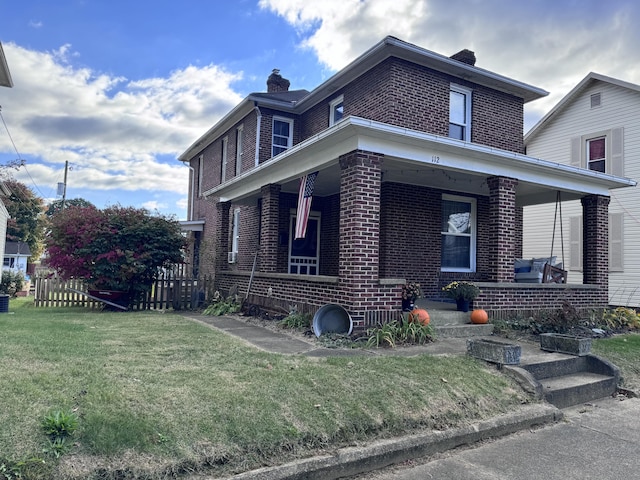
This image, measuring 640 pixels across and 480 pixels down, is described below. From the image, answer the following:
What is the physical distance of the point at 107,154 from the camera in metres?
27.7

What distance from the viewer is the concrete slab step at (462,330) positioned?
8117 mm

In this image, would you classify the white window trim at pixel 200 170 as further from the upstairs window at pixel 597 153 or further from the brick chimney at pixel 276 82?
the upstairs window at pixel 597 153

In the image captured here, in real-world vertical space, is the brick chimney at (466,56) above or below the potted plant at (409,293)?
above

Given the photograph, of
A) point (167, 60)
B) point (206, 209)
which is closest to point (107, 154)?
point (206, 209)

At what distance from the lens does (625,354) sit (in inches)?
289

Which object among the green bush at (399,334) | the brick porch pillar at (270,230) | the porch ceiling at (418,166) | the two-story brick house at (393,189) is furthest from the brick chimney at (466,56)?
the green bush at (399,334)

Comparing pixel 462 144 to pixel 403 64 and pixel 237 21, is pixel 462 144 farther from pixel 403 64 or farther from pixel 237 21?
pixel 237 21

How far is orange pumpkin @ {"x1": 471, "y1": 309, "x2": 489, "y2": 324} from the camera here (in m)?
8.67

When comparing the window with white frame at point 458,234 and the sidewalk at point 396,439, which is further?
the window with white frame at point 458,234

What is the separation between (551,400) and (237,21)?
34.1 feet

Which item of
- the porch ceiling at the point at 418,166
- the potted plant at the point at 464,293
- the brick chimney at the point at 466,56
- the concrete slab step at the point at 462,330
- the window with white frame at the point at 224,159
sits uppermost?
the brick chimney at the point at 466,56

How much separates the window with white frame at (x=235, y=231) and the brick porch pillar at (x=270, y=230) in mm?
4710

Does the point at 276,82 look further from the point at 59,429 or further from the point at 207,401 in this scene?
the point at 59,429

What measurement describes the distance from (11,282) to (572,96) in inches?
929
